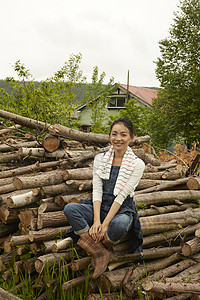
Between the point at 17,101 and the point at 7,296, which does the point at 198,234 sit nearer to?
the point at 7,296

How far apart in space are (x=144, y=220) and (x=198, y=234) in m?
0.71

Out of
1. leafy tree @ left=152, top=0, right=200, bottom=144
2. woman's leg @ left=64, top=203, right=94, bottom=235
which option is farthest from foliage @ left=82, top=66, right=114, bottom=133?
woman's leg @ left=64, top=203, right=94, bottom=235

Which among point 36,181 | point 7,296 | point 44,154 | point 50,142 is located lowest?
point 7,296

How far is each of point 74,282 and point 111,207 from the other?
0.93 meters

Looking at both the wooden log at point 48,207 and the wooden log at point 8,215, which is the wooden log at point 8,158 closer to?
the wooden log at point 8,215

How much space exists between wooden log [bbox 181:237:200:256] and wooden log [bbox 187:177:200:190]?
126 centimetres

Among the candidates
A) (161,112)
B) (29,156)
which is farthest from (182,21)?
(29,156)

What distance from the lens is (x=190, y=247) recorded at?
362cm

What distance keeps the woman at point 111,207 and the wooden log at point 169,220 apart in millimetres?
461

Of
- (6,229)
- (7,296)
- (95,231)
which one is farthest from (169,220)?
(6,229)

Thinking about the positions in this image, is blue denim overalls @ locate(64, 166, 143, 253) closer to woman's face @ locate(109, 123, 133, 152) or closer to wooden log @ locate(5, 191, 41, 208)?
woman's face @ locate(109, 123, 133, 152)

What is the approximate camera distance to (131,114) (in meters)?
18.2

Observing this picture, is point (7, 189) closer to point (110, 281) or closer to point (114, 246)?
point (114, 246)

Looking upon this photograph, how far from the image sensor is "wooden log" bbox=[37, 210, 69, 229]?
3818mm
